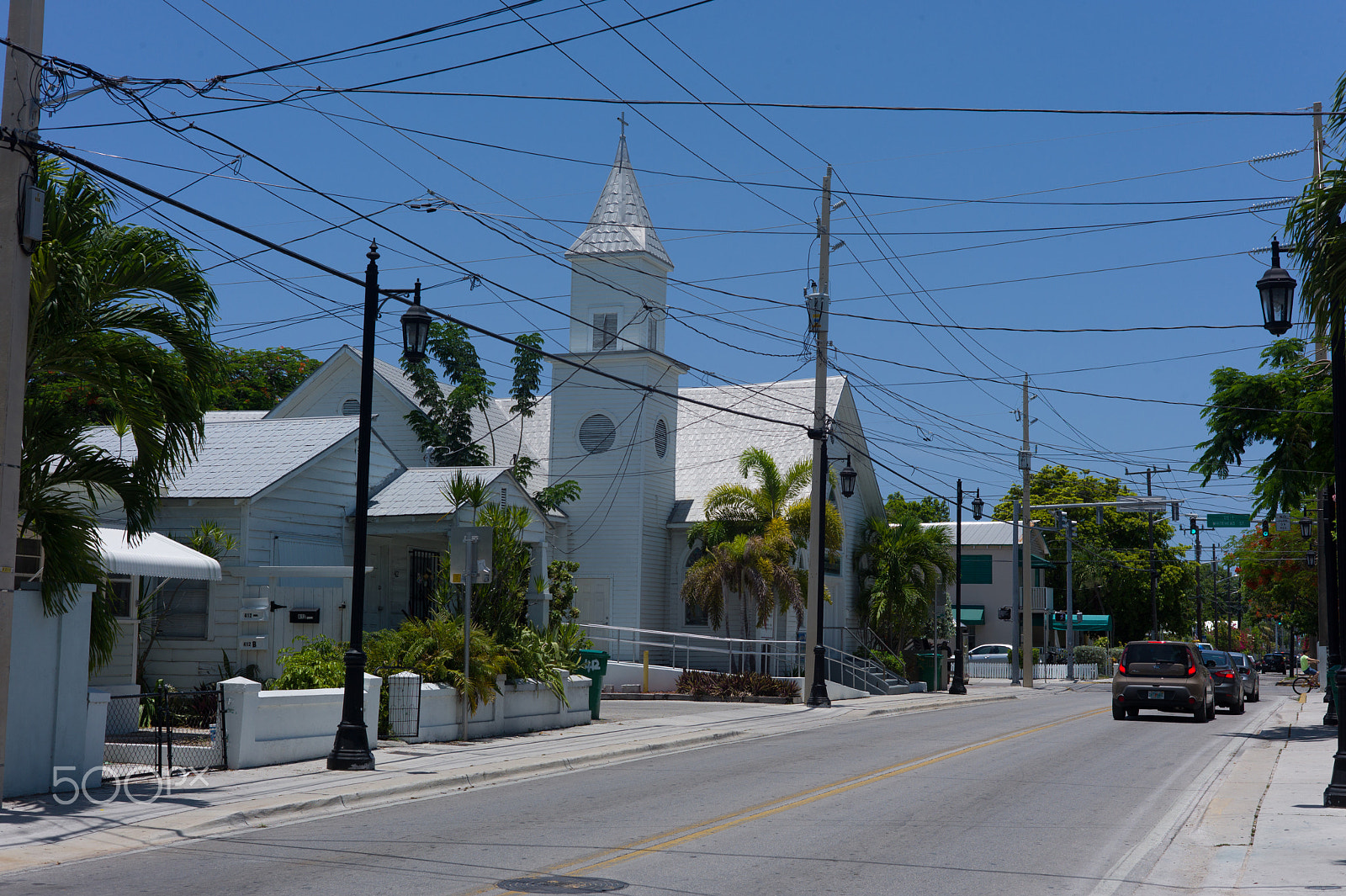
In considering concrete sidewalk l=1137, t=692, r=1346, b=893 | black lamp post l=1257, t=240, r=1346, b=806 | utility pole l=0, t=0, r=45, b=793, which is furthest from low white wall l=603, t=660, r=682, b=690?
utility pole l=0, t=0, r=45, b=793

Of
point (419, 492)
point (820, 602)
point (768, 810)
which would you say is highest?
point (419, 492)

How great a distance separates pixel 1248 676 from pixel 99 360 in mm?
32975

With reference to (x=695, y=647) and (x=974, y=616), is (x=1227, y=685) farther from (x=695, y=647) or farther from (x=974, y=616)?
(x=974, y=616)

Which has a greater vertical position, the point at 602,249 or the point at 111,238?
the point at 602,249

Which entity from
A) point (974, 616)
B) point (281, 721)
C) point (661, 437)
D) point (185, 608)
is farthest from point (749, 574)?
point (974, 616)

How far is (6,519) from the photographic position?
11.4 m

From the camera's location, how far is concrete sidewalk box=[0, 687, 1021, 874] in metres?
10.6

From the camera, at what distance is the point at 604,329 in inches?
1487

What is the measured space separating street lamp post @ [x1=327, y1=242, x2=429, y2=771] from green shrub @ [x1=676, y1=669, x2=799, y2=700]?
16513 millimetres

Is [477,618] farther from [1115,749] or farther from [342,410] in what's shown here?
[342,410]

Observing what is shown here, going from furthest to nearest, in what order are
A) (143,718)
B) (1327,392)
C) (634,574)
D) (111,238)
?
1. (634,574)
2. (1327,392)
3. (143,718)
4. (111,238)

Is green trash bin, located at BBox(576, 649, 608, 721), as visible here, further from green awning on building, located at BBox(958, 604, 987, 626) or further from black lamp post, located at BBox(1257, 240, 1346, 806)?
green awning on building, located at BBox(958, 604, 987, 626)

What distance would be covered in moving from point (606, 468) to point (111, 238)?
24.6 metres

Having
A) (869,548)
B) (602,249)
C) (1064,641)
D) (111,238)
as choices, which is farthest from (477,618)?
(1064,641)
